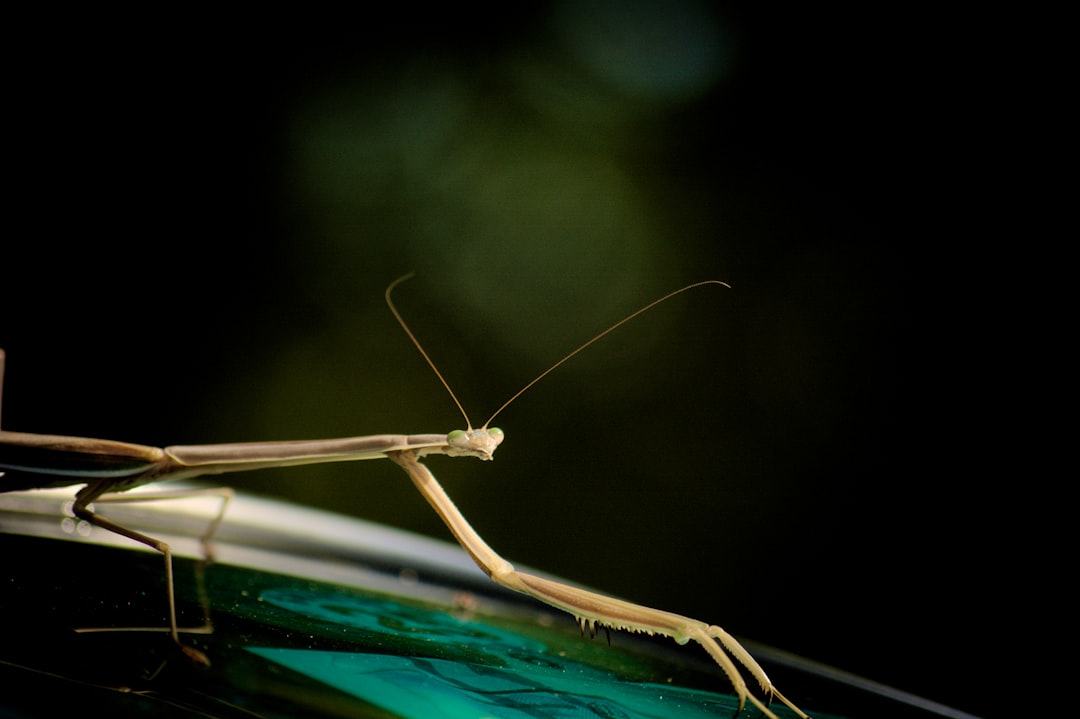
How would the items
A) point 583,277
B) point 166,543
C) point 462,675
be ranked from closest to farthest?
point 462,675 → point 166,543 → point 583,277

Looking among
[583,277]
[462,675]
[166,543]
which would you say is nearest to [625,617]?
[462,675]

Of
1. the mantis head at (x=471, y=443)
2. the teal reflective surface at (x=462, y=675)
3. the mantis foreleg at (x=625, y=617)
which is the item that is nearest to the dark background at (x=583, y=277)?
the mantis head at (x=471, y=443)

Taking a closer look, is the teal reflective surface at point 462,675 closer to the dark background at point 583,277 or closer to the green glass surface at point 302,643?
the green glass surface at point 302,643

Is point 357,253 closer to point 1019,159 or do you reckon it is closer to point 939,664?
point 1019,159

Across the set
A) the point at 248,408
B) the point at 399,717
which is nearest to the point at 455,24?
the point at 248,408

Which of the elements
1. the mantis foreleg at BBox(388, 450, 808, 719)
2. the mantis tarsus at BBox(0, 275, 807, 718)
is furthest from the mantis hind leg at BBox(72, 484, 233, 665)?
the mantis foreleg at BBox(388, 450, 808, 719)

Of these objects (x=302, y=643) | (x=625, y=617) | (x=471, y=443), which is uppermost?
(x=471, y=443)

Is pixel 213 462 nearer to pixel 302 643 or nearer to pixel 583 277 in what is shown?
pixel 302 643

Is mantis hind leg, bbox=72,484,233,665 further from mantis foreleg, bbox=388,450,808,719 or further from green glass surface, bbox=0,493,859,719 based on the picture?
mantis foreleg, bbox=388,450,808,719
